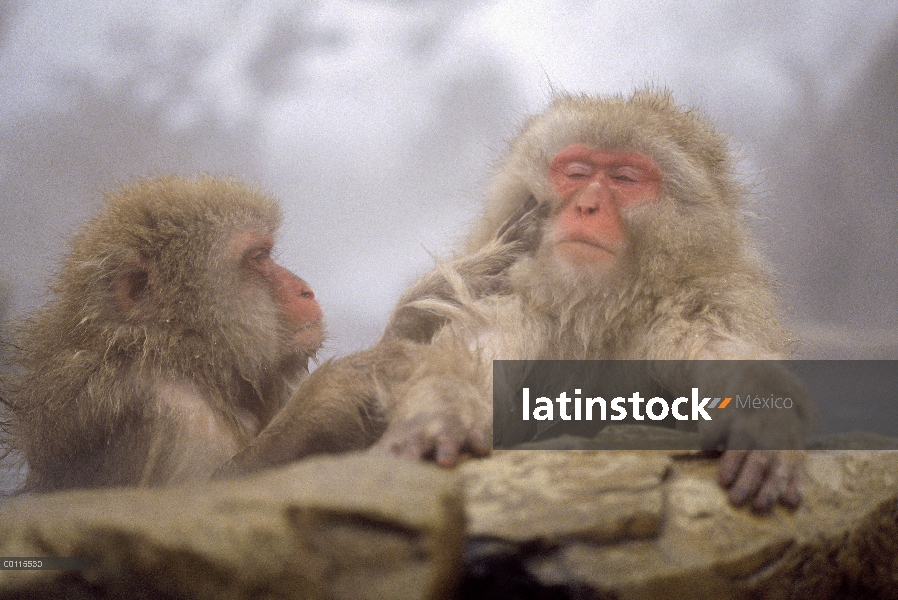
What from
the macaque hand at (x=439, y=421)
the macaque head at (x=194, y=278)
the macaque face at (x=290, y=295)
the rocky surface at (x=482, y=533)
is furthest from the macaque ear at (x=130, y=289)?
the macaque hand at (x=439, y=421)

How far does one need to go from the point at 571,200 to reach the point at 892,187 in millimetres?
752

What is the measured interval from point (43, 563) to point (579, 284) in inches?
47.6

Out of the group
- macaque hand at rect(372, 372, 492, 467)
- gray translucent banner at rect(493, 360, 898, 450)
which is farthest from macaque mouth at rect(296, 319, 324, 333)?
gray translucent banner at rect(493, 360, 898, 450)

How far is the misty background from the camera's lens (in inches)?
64.6

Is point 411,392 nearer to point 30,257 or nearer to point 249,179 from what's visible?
point 249,179

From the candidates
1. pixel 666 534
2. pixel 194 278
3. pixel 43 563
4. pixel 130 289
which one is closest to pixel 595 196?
pixel 666 534

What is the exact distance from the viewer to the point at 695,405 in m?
1.59

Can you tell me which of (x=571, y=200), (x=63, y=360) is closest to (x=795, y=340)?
(x=571, y=200)

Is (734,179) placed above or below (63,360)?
above

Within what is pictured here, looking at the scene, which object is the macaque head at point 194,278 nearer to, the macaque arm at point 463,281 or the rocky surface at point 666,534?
the macaque arm at point 463,281

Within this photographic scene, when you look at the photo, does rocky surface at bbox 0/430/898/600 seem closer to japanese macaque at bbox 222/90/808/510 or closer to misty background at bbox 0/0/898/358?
japanese macaque at bbox 222/90/808/510

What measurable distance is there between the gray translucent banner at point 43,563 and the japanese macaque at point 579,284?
0.45m

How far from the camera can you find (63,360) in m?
1.64

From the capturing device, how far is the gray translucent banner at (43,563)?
3.27ft
